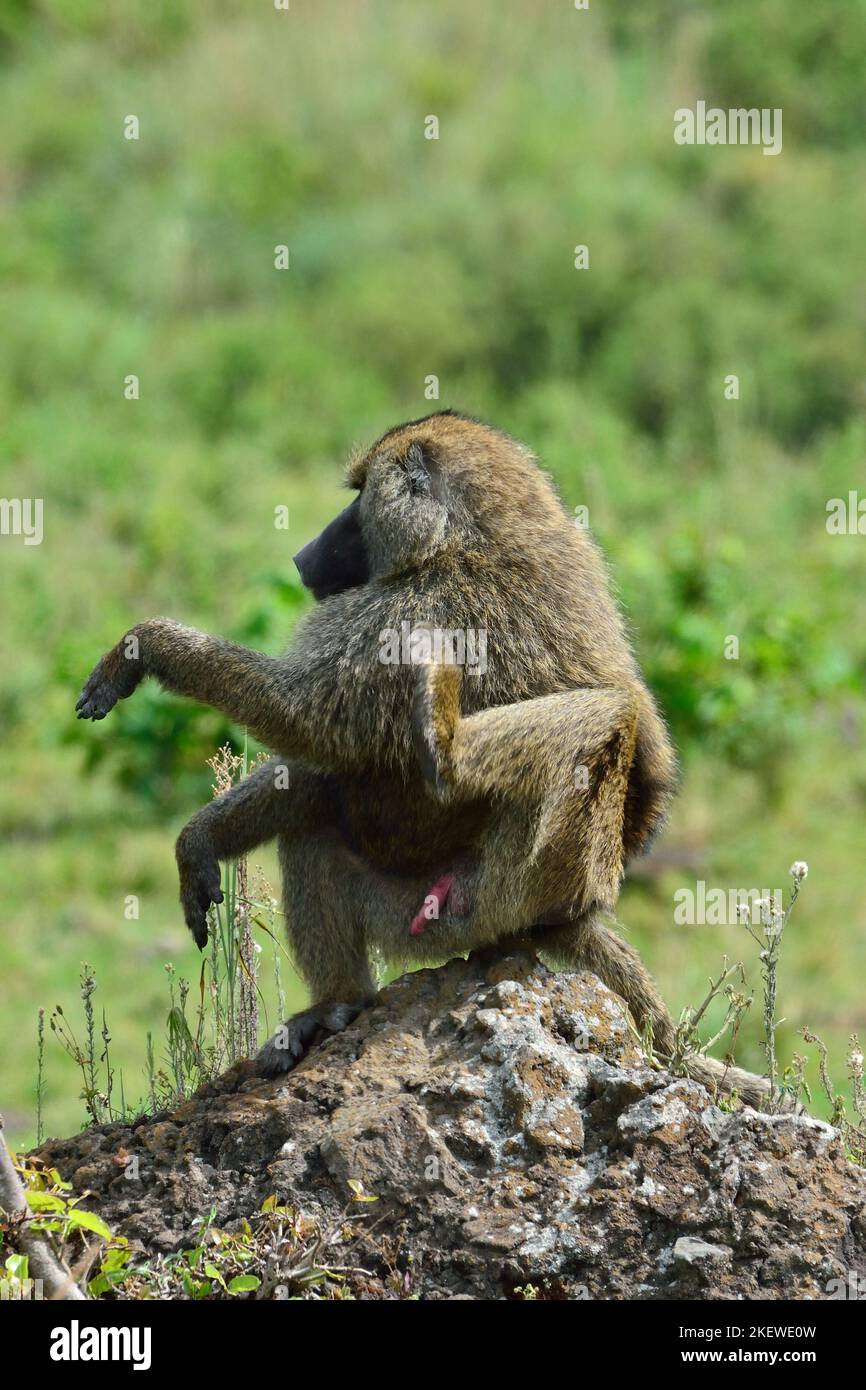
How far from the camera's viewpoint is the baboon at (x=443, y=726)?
4.24 metres

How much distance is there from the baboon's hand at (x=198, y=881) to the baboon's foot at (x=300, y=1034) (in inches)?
19.5

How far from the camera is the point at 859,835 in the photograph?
34.4ft

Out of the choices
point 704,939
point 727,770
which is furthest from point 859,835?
point 704,939

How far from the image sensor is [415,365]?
16.4 metres

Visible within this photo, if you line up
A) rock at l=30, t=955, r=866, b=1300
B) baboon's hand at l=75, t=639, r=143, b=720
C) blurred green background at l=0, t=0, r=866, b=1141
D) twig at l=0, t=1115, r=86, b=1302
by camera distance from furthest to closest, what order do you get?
blurred green background at l=0, t=0, r=866, b=1141 → baboon's hand at l=75, t=639, r=143, b=720 → rock at l=30, t=955, r=866, b=1300 → twig at l=0, t=1115, r=86, b=1302

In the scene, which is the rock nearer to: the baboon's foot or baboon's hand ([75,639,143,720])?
the baboon's foot

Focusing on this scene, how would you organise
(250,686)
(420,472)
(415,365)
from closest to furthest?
(250,686)
(420,472)
(415,365)

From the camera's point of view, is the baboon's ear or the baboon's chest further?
the baboon's ear

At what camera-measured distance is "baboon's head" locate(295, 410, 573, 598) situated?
4.52 metres

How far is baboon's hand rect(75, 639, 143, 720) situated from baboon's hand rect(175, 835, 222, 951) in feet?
1.37

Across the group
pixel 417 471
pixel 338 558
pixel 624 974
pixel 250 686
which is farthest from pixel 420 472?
pixel 624 974

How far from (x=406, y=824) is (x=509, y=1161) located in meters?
0.93

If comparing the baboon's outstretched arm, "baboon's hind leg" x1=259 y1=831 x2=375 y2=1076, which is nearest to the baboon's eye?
the baboon's outstretched arm

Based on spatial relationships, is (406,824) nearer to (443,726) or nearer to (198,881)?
(443,726)
